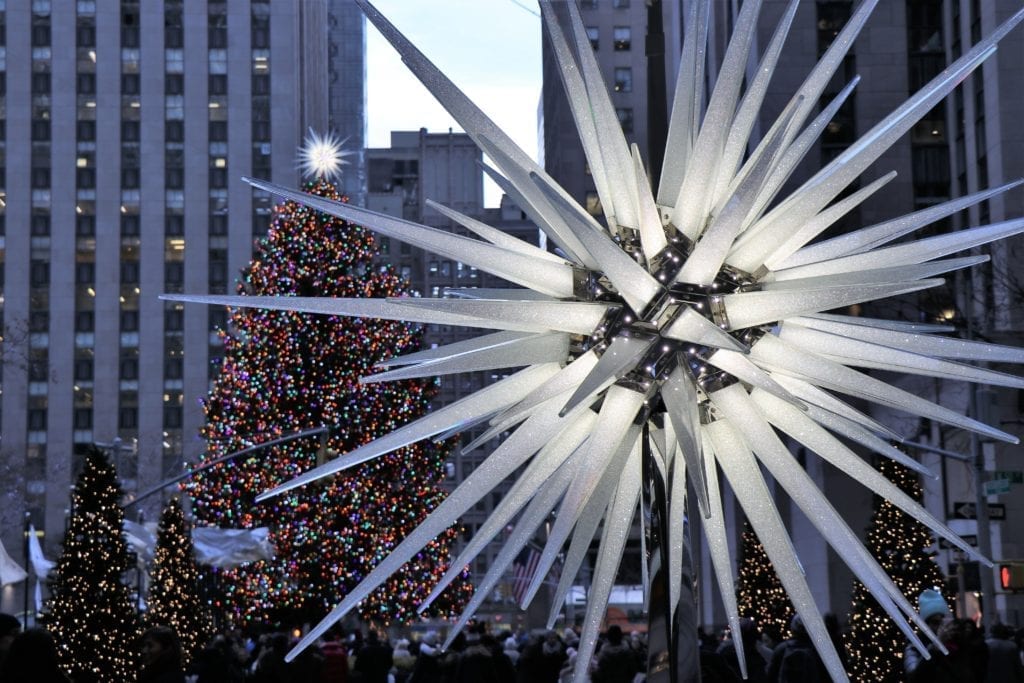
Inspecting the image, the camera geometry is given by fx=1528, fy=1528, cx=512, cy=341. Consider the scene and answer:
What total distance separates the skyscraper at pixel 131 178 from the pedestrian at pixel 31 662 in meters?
93.4

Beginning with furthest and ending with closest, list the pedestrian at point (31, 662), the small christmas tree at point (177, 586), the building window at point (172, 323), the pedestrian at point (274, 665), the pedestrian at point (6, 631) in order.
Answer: the building window at point (172, 323), the small christmas tree at point (177, 586), the pedestrian at point (274, 665), the pedestrian at point (6, 631), the pedestrian at point (31, 662)

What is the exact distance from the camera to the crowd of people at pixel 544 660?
8.75 metres

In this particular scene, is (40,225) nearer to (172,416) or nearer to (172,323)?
→ (172,323)

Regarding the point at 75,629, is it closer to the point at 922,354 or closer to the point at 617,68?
the point at 922,354

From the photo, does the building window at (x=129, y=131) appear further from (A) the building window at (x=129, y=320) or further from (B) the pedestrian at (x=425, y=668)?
(B) the pedestrian at (x=425, y=668)

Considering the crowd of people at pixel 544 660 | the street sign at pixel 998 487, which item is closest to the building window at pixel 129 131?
the crowd of people at pixel 544 660

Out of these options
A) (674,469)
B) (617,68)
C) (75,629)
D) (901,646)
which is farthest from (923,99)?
(617,68)

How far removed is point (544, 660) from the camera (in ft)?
62.0

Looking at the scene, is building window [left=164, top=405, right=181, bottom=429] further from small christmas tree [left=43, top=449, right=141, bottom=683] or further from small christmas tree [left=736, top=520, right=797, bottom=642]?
small christmas tree [left=43, top=449, right=141, bottom=683]

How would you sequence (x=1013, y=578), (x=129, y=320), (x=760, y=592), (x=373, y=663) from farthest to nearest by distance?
1. (x=129, y=320)
2. (x=760, y=592)
3. (x=373, y=663)
4. (x=1013, y=578)

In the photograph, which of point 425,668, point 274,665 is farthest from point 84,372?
point 274,665

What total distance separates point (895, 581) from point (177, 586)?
18.4 meters

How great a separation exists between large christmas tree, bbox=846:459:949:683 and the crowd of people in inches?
64.3

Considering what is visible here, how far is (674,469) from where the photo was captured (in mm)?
6965
